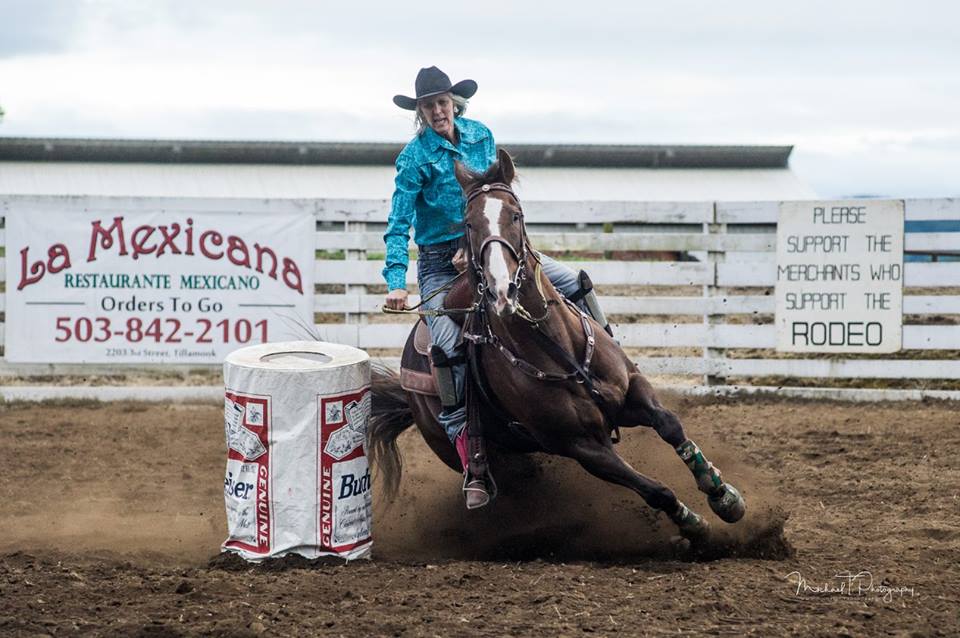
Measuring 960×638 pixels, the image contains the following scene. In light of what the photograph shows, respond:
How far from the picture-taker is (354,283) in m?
10.9

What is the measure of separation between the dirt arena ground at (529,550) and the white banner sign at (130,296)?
1.69 meters

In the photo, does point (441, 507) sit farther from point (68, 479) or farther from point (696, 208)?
point (696, 208)

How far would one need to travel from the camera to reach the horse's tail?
20.4ft

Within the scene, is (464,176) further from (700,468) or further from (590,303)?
(700,468)

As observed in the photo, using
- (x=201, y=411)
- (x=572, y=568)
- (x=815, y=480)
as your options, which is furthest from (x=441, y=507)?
(x=201, y=411)

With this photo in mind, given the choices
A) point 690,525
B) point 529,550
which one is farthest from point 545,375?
point 529,550

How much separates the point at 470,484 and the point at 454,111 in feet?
5.91

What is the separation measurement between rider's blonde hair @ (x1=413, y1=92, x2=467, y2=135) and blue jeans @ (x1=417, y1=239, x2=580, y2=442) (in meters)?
0.57

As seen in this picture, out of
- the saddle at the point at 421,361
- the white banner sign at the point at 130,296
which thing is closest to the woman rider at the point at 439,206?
the saddle at the point at 421,361

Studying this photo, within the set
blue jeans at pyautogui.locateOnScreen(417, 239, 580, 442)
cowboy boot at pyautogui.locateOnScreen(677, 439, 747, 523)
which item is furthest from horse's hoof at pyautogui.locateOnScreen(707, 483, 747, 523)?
blue jeans at pyautogui.locateOnScreen(417, 239, 580, 442)

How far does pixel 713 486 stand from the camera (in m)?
5.25

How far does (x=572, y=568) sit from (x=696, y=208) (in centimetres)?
642

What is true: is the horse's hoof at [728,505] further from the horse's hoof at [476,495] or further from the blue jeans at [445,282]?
the blue jeans at [445,282]

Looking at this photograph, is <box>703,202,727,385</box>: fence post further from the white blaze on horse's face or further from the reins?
the white blaze on horse's face
